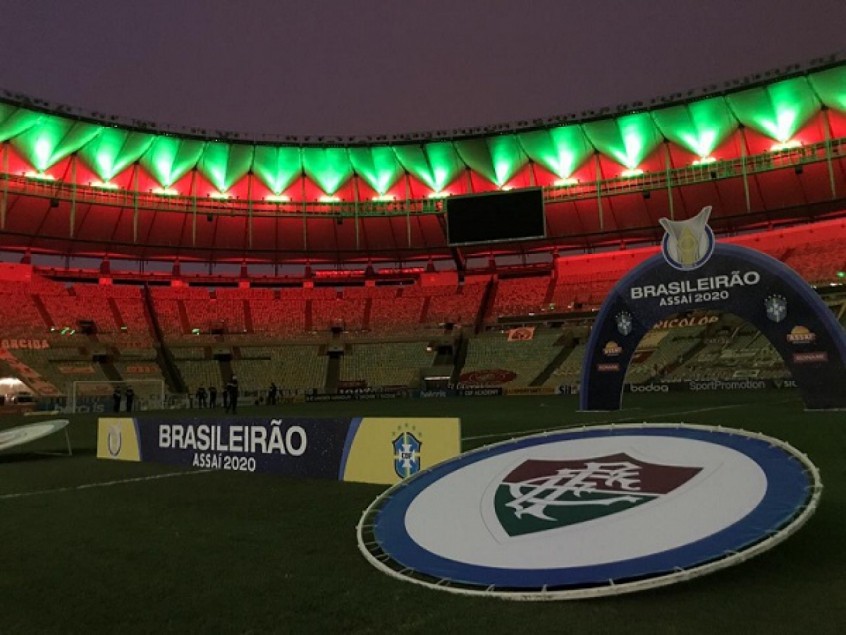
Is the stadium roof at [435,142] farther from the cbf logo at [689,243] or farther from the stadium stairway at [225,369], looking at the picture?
the cbf logo at [689,243]

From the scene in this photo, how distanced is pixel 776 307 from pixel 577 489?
10827mm

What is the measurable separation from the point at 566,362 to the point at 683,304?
26.3m

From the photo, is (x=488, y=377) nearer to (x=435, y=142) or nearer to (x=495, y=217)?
(x=495, y=217)

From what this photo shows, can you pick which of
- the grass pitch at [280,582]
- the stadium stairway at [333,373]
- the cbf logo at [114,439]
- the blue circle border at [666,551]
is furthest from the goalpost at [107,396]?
the blue circle border at [666,551]

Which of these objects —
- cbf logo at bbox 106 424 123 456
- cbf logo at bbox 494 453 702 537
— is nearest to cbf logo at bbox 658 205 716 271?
cbf logo at bbox 494 453 702 537

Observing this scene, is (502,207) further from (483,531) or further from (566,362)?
(483,531)

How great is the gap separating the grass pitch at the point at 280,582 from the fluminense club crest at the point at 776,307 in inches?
258

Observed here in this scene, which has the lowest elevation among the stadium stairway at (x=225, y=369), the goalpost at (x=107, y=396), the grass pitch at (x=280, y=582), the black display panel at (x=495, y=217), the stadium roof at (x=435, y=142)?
the grass pitch at (x=280, y=582)

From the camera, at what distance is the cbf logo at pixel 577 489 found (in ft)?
13.1

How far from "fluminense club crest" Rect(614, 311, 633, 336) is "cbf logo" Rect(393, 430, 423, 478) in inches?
378

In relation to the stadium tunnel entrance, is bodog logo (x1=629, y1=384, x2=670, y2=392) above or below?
below

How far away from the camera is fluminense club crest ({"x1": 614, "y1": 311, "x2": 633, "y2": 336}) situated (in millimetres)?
15016

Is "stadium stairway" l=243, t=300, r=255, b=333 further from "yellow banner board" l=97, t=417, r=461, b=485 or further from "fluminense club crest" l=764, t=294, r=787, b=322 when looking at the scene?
"fluminense club crest" l=764, t=294, r=787, b=322

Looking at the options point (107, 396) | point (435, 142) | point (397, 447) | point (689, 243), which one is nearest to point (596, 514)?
point (397, 447)
